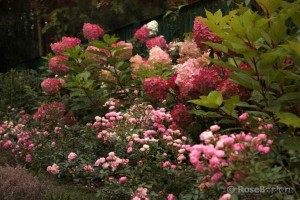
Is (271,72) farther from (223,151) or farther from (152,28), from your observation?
(152,28)

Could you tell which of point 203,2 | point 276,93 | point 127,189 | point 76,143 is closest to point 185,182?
point 127,189

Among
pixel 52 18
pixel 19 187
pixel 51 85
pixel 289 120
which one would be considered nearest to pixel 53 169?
pixel 19 187

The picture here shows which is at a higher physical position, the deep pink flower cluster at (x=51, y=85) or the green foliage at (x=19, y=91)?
the deep pink flower cluster at (x=51, y=85)

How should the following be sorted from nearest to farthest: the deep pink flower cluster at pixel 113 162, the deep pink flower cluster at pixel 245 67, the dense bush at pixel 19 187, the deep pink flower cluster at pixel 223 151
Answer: the deep pink flower cluster at pixel 223 151 < the deep pink flower cluster at pixel 245 67 < the dense bush at pixel 19 187 < the deep pink flower cluster at pixel 113 162

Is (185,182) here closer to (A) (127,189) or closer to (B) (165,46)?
(A) (127,189)

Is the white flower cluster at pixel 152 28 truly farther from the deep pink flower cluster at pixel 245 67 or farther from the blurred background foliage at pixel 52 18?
the deep pink flower cluster at pixel 245 67

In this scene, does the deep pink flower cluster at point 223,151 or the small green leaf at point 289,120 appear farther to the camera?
the small green leaf at point 289,120

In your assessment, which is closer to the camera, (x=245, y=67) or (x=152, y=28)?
(x=245, y=67)

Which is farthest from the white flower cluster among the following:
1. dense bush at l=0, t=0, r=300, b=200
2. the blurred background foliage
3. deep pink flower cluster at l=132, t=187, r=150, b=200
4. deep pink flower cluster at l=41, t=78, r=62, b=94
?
deep pink flower cluster at l=132, t=187, r=150, b=200

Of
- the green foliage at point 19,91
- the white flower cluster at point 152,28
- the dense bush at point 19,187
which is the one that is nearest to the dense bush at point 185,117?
the dense bush at point 19,187

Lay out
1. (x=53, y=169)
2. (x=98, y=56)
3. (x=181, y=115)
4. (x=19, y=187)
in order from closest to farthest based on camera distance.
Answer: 1. (x=19, y=187)
2. (x=181, y=115)
3. (x=53, y=169)
4. (x=98, y=56)

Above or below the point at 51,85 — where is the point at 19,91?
below

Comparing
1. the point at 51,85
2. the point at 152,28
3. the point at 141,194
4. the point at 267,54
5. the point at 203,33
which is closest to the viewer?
the point at 267,54

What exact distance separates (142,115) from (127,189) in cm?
172
